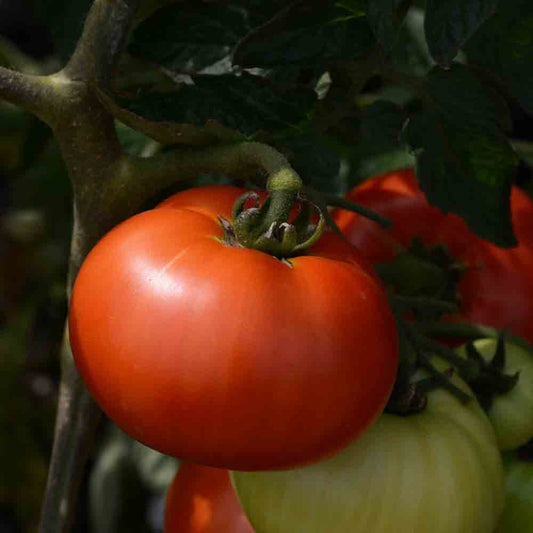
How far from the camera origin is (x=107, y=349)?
588 millimetres

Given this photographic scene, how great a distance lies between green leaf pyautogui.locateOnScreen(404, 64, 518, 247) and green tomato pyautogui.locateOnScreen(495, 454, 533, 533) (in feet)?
0.61

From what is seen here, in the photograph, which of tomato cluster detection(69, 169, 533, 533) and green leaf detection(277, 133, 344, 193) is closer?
tomato cluster detection(69, 169, 533, 533)

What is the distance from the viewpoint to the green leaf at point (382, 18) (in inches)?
26.1

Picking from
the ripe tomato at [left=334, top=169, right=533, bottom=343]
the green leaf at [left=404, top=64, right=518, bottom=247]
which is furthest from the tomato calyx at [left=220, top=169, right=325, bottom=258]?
the ripe tomato at [left=334, top=169, right=533, bottom=343]

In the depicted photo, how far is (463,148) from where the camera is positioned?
2.71 feet

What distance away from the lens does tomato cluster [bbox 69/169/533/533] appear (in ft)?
1.86

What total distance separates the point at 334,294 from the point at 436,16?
0.23 metres

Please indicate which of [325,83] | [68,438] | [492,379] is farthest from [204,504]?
[325,83]

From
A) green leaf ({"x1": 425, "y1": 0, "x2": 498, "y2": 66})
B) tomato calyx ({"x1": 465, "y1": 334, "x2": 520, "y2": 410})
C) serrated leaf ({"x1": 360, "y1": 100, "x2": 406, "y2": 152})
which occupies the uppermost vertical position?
green leaf ({"x1": 425, "y1": 0, "x2": 498, "y2": 66})

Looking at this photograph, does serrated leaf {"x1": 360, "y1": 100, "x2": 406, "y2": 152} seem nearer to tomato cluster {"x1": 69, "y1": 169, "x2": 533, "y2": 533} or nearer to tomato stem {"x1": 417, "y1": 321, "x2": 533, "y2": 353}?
tomato stem {"x1": 417, "y1": 321, "x2": 533, "y2": 353}

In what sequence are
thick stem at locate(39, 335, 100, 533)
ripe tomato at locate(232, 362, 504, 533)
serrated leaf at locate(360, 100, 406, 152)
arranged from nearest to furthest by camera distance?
ripe tomato at locate(232, 362, 504, 533) < thick stem at locate(39, 335, 100, 533) < serrated leaf at locate(360, 100, 406, 152)

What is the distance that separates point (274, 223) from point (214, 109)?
Result: 0.48 feet

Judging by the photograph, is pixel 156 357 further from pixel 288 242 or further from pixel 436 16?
pixel 436 16

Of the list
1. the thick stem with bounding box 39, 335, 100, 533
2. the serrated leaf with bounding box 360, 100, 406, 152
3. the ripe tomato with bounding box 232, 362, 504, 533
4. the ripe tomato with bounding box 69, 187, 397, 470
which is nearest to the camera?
the ripe tomato with bounding box 69, 187, 397, 470
